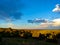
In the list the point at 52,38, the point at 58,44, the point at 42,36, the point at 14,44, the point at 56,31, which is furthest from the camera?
the point at 56,31

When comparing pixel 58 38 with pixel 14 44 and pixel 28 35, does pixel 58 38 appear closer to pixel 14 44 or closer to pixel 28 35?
pixel 28 35

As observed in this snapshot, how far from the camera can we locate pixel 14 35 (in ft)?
121

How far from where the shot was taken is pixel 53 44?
29.1 m

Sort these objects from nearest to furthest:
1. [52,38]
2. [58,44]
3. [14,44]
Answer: [14,44]
[58,44]
[52,38]

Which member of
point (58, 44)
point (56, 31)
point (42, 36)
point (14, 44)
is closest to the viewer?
point (14, 44)

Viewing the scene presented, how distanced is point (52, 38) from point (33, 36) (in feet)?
17.7

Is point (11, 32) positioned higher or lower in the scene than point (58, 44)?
higher

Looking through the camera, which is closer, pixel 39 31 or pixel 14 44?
pixel 14 44

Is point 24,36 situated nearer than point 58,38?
No

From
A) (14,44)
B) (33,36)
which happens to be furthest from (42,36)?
(14,44)

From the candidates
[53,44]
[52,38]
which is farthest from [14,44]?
[52,38]

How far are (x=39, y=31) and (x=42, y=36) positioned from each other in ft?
17.3

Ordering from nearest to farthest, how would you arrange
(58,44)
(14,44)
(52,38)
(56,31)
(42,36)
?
(14,44), (58,44), (52,38), (42,36), (56,31)

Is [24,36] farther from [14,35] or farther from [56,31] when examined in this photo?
[56,31]
